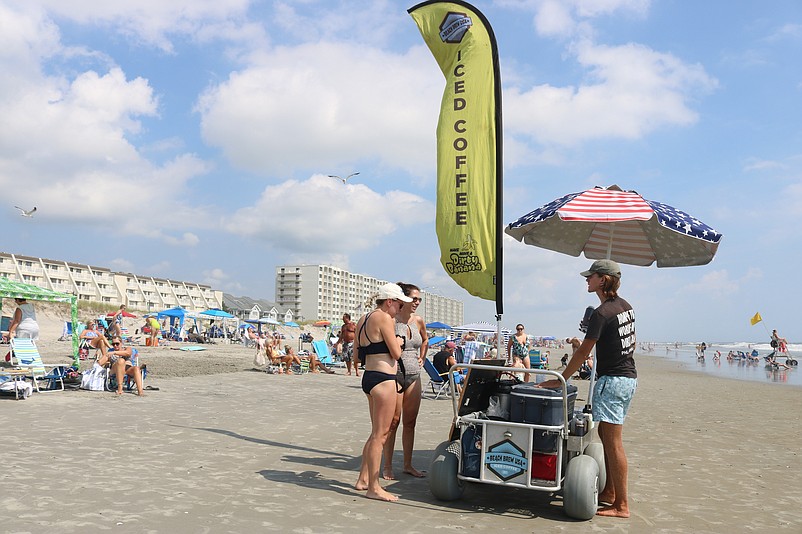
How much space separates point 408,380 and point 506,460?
4.67ft

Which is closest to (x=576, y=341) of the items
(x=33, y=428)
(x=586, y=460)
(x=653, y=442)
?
(x=653, y=442)

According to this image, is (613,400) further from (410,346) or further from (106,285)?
(106,285)

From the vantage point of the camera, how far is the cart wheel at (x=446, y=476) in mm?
4719

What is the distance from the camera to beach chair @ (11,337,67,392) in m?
10.6

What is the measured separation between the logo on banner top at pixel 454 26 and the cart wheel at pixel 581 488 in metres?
4.71

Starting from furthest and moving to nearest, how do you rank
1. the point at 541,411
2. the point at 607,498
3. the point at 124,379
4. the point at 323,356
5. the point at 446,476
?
the point at 323,356 → the point at 124,379 → the point at 607,498 → the point at 446,476 → the point at 541,411

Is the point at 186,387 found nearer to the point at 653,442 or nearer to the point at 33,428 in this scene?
the point at 33,428

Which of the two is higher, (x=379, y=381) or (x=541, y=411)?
(x=379, y=381)

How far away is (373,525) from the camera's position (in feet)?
13.6

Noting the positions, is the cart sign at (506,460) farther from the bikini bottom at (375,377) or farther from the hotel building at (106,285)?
the hotel building at (106,285)

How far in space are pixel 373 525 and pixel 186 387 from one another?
9.78 metres

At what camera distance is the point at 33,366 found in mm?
10906

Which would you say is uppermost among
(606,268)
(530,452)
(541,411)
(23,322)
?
(606,268)

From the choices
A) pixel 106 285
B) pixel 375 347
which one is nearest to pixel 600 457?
pixel 375 347
